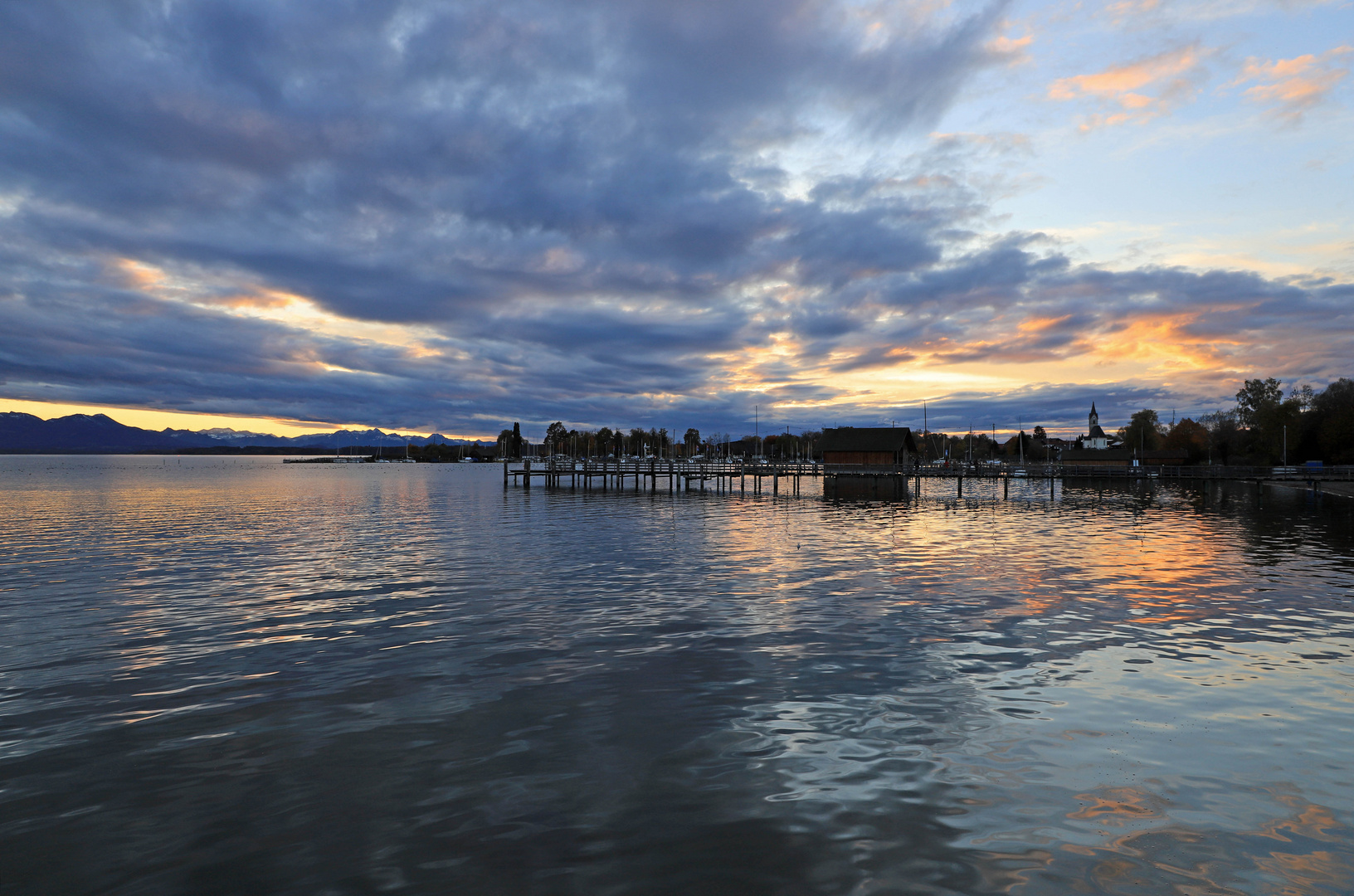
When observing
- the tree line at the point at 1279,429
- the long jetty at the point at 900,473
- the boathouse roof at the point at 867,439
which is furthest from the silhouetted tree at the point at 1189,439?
the boathouse roof at the point at 867,439

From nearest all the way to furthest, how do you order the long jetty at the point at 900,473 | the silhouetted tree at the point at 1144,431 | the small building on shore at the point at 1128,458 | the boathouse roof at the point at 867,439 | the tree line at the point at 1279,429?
the long jetty at the point at 900,473, the tree line at the point at 1279,429, the boathouse roof at the point at 867,439, the small building on shore at the point at 1128,458, the silhouetted tree at the point at 1144,431

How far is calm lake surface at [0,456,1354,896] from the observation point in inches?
256

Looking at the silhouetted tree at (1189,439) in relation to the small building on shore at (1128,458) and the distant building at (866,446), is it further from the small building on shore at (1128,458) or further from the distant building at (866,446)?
the distant building at (866,446)

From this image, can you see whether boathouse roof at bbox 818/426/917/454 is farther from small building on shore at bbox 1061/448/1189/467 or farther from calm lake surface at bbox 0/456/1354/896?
calm lake surface at bbox 0/456/1354/896

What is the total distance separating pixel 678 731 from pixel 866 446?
10246cm

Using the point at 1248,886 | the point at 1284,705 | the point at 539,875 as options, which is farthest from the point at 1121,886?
the point at 1284,705

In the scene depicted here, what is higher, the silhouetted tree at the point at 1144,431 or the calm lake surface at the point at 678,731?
the silhouetted tree at the point at 1144,431

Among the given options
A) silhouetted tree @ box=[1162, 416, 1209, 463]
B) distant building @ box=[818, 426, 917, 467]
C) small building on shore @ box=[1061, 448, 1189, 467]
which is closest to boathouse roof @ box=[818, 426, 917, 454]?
distant building @ box=[818, 426, 917, 467]

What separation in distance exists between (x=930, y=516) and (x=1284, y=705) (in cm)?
3658

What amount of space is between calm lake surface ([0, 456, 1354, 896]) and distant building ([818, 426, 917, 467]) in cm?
8268

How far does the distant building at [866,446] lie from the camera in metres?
106

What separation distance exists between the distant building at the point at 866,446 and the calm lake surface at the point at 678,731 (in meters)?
82.7

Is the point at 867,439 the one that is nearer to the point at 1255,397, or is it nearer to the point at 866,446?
the point at 866,446

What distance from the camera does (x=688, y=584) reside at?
834 inches
